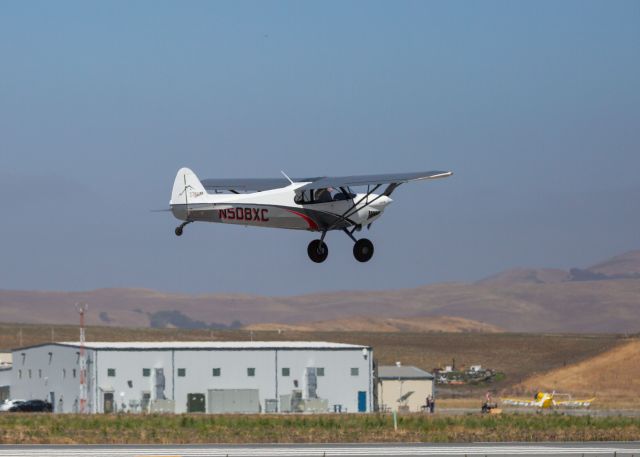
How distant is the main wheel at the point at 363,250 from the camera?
45.9 meters

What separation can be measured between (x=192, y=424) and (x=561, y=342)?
320 ft

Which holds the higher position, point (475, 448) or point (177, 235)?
point (177, 235)

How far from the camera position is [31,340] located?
164m

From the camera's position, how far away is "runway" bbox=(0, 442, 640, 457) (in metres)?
55.3

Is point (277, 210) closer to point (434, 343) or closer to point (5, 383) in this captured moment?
point (5, 383)

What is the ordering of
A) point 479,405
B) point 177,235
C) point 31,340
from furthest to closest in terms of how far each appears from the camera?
point 31,340 < point 479,405 < point 177,235

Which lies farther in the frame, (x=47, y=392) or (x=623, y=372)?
(x=623, y=372)

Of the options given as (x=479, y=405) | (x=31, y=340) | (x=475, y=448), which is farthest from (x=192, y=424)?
(x=31, y=340)

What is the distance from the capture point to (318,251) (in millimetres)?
46281

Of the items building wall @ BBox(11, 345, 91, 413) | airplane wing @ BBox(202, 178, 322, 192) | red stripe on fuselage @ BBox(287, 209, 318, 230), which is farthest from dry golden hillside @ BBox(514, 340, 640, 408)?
red stripe on fuselage @ BBox(287, 209, 318, 230)

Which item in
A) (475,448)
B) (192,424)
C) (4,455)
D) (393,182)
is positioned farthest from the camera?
(192,424)

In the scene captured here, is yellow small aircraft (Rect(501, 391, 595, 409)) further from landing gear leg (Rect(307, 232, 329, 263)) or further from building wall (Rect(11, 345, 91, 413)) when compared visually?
landing gear leg (Rect(307, 232, 329, 263))

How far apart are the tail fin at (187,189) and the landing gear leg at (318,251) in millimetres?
5160

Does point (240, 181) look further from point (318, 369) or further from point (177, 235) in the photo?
point (318, 369)
